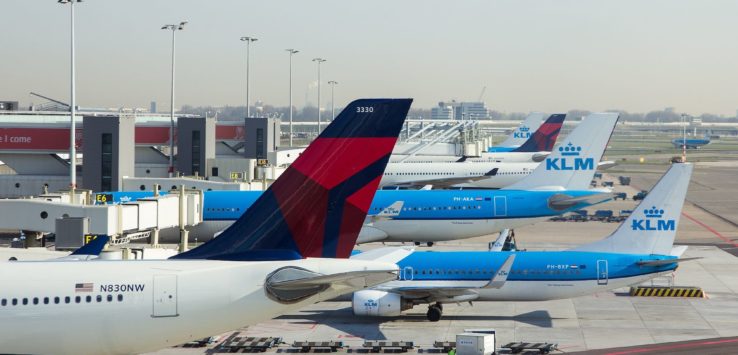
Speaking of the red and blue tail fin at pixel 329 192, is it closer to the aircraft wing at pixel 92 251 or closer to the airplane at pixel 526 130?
the aircraft wing at pixel 92 251

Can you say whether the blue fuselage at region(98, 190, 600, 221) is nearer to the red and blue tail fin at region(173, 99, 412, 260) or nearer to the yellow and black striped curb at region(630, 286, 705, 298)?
the yellow and black striped curb at region(630, 286, 705, 298)

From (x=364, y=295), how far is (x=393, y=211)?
17.6 m

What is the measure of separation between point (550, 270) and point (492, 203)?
19.6m

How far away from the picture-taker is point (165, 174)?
3187 inches

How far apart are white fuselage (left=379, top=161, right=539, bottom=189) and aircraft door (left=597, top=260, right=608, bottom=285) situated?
47.7 m

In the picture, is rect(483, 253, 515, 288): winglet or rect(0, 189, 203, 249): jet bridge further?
rect(483, 253, 515, 288): winglet

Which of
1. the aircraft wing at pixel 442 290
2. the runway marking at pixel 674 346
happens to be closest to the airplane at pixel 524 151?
the aircraft wing at pixel 442 290

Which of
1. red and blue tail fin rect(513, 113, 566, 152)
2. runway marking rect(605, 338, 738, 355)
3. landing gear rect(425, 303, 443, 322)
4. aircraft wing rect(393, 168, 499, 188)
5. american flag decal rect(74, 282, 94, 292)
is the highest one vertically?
red and blue tail fin rect(513, 113, 566, 152)

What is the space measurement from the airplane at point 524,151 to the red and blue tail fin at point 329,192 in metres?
78.7

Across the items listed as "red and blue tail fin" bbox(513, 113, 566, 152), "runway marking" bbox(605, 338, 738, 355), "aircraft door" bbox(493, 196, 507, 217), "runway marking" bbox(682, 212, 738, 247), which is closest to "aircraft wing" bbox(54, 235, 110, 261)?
"runway marking" bbox(605, 338, 738, 355)

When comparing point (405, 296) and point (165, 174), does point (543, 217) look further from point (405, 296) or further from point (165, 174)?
point (165, 174)

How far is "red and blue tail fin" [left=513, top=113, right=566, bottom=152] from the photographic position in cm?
13662

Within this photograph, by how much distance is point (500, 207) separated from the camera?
211 feet

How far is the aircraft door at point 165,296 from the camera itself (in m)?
23.0
